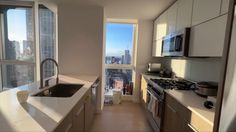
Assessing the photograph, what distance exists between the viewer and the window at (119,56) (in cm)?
432

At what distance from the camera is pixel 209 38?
1.55 m

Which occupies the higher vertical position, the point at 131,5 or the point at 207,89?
the point at 131,5

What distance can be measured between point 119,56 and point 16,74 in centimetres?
292

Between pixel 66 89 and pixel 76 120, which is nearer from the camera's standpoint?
pixel 76 120

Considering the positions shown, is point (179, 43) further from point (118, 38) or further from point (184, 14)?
point (118, 38)

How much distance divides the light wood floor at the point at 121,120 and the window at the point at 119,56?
832 mm

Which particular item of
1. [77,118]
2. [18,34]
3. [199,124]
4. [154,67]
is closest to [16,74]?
[18,34]

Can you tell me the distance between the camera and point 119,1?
8.98ft

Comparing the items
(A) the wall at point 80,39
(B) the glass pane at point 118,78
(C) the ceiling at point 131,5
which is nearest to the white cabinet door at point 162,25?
(C) the ceiling at point 131,5

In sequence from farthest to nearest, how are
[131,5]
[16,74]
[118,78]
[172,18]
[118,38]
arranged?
[118,78], [118,38], [16,74], [131,5], [172,18]

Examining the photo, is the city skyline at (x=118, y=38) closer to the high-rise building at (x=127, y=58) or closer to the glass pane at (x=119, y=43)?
the glass pane at (x=119, y=43)

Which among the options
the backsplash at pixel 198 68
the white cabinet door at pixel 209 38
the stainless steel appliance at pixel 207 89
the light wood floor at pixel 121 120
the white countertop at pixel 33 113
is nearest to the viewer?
the white countertop at pixel 33 113

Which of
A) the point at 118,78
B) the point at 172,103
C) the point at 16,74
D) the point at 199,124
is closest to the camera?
the point at 199,124

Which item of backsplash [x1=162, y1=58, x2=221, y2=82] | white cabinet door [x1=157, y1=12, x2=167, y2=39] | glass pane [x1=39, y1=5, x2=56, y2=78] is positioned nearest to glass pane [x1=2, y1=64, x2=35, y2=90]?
glass pane [x1=39, y1=5, x2=56, y2=78]
